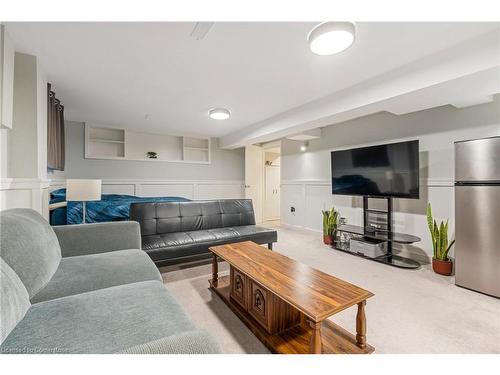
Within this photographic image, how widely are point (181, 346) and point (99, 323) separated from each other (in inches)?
19.7

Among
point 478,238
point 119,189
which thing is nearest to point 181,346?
point 478,238

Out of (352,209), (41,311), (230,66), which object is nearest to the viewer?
(41,311)

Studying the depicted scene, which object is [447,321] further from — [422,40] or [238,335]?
[422,40]

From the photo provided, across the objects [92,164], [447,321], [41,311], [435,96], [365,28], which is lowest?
[447,321]

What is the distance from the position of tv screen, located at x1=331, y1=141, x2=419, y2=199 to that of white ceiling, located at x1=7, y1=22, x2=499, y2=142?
106 centimetres

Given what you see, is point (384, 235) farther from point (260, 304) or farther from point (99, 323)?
point (99, 323)

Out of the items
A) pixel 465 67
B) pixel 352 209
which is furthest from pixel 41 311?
pixel 352 209

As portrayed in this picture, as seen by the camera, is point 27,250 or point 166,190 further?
point 166,190

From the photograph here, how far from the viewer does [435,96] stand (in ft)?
7.47

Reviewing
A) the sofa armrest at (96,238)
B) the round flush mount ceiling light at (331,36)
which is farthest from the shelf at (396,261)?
the sofa armrest at (96,238)

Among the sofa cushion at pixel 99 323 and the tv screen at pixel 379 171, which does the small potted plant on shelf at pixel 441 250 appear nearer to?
the tv screen at pixel 379 171

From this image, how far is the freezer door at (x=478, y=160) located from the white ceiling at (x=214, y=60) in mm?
941

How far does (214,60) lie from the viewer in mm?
2146
